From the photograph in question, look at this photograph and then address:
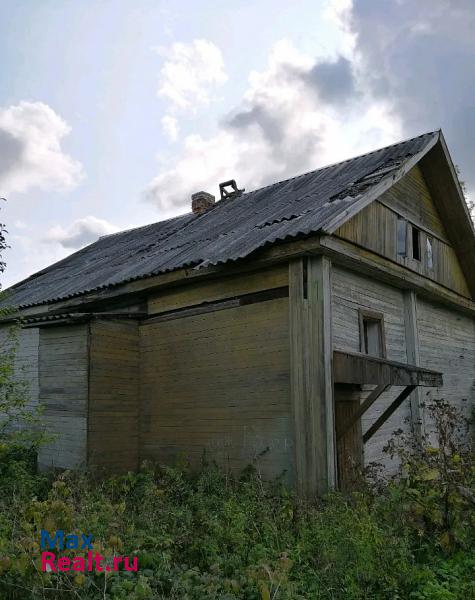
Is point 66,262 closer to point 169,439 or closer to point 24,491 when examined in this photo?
point 169,439

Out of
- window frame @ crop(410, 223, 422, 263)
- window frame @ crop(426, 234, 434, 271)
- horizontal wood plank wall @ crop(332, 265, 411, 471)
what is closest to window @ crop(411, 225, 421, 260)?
window frame @ crop(410, 223, 422, 263)

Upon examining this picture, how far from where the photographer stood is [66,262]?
53.6 feet

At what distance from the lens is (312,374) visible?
23.3 ft

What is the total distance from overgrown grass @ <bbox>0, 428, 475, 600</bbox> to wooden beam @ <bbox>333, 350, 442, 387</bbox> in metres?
1.61

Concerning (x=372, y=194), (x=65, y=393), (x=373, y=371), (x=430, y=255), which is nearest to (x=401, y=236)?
(x=430, y=255)

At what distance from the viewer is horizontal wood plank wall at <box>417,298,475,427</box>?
1080 cm

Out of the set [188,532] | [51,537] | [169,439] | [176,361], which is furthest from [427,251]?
[51,537]

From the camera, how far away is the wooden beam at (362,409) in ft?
22.7

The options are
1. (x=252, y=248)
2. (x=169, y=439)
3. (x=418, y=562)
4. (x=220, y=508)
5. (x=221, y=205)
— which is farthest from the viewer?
(x=221, y=205)

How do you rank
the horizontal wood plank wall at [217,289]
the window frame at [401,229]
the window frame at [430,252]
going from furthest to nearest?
the window frame at [430,252], the window frame at [401,229], the horizontal wood plank wall at [217,289]

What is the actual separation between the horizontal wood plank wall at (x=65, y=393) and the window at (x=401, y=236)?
19.0 ft

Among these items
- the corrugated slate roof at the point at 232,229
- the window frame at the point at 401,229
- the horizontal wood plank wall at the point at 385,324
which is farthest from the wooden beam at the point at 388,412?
the window frame at the point at 401,229

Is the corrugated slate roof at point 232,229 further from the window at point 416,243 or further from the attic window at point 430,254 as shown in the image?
the attic window at point 430,254

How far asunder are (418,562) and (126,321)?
6.07 metres
